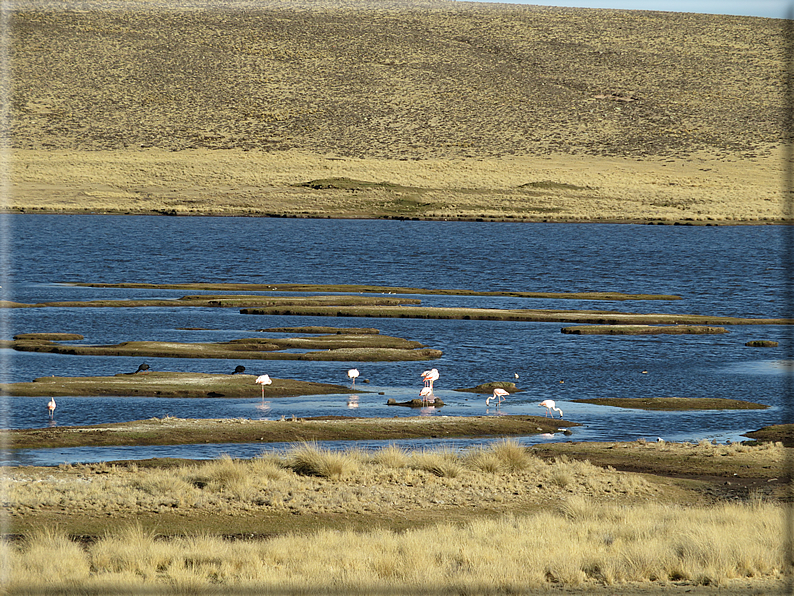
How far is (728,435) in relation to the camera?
2138 cm

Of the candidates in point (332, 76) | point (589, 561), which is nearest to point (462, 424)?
point (589, 561)

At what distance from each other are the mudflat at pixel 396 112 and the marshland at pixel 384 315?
484 millimetres

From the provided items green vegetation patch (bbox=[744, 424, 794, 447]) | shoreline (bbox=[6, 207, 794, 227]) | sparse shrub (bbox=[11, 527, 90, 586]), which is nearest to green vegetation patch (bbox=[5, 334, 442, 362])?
green vegetation patch (bbox=[744, 424, 794, 447])

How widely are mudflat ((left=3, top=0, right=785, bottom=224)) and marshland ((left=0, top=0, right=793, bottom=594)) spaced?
19.1 inches

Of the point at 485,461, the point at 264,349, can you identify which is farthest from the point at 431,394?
the point at 264,349

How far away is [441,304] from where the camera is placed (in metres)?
41.9

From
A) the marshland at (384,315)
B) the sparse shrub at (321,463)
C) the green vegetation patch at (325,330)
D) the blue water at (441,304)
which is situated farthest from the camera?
the green vegetation patch at (325,330)

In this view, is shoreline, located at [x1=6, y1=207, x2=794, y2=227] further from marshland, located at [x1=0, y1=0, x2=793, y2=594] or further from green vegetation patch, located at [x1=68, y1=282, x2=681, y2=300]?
green vegetation patch, located at [x1=68, y1=282, x2=681, y2=300]

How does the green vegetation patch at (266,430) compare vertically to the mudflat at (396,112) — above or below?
below

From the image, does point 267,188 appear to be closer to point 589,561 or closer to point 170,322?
point 170,322

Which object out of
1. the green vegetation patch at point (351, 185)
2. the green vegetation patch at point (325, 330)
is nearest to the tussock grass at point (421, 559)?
the green vegetation patch at point (325, 330)

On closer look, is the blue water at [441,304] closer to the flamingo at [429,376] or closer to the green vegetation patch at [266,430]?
the green vegetation patch at [266,430]

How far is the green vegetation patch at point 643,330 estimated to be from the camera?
3491 centimetres

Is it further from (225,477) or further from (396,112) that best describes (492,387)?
(396,112)
